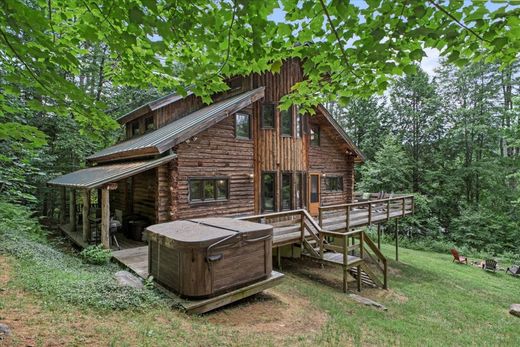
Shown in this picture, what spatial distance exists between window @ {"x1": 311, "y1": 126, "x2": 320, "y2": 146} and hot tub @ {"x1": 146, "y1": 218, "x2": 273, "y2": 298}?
29.0 ft

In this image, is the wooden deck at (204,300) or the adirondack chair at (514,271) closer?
the wooden deck at (204,300)

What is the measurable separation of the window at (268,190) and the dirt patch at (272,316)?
606 cm

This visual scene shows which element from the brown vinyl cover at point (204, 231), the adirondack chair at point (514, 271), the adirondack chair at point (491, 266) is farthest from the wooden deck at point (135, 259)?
the adirondack chair at point (514, 271)

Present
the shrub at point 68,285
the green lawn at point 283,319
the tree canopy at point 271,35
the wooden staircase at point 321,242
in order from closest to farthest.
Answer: the tree canopy at point 271,35
the green lawn at point 283,319
the shrub at point 68,285
the wooden staircase at point 321,242

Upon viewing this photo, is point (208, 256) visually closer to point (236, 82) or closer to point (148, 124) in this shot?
point (236, 82)

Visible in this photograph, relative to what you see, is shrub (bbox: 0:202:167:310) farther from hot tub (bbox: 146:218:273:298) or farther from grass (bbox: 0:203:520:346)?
hot tub (bbox: 146:218:273:298)

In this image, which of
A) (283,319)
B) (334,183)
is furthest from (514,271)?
(283,319)

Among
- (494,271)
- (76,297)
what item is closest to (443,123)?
(494,271)

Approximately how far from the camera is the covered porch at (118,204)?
8.54m

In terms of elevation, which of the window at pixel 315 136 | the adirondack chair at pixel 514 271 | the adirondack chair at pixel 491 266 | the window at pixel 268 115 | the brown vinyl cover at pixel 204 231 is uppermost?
the window at pixel 268 115

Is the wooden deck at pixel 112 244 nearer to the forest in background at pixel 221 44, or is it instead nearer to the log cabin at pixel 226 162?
the log cabin at pixel 226 162

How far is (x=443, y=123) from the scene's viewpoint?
26641mm

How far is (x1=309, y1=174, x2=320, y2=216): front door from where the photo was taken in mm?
14180

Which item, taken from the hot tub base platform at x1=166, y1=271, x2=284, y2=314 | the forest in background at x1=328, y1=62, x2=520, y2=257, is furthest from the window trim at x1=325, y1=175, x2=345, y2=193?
the hot tub base platform at x1=166, y1=271, x2=284, y2=314
